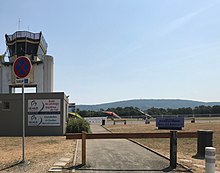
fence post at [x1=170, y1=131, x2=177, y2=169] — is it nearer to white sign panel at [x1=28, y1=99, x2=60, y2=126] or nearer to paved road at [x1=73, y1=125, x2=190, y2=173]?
paved road at [x1=73, y1=125, x2=190, y2=173]

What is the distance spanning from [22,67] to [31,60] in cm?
2417

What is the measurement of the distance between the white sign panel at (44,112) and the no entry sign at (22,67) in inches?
594

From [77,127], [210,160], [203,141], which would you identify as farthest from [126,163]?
[77,127]

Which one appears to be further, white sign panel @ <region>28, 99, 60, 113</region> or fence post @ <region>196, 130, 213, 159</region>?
white sign panel @ <region>28, 99, 60, 113</region>

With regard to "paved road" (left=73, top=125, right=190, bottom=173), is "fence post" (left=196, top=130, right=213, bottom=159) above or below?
above

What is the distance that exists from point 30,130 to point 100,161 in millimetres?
16338

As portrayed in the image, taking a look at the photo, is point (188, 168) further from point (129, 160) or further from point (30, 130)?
point (30, 130)

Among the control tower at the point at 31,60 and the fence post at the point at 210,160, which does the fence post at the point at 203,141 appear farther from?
the control tower at the point at 31,60

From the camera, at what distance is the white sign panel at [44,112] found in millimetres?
25703

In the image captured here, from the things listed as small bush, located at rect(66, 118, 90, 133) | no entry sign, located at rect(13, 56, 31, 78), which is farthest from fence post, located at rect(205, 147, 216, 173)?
small bush, located at rect(66, 118, 90, 133)

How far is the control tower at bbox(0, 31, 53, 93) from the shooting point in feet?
110

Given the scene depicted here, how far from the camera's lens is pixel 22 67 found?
1077 cm

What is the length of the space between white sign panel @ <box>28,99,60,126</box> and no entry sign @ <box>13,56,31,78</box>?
1508 cm

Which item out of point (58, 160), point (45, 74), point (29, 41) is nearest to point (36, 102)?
point (45, 74)
